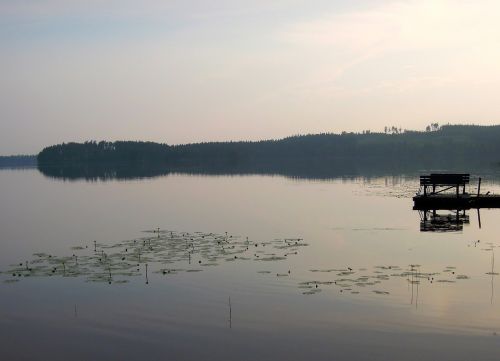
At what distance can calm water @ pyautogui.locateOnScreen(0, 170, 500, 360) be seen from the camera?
16.4 m

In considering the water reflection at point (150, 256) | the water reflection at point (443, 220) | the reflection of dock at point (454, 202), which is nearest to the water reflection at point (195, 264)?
the water reflection at point (150, 256)

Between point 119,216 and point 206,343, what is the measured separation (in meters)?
38.1

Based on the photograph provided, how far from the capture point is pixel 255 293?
22.0m

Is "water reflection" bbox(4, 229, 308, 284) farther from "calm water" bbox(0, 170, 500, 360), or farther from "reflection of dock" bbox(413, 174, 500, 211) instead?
"reflection of dock" bbox(413, 174, 500, 211)

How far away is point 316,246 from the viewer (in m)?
33.1

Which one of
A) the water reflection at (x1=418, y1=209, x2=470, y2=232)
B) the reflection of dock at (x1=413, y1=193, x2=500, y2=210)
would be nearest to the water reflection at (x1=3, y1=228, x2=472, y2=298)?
the water reflection at (x1=418, y1=209, x2=470, y2=232)

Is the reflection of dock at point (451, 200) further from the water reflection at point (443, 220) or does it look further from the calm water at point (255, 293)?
the calm water at point (255, 293)

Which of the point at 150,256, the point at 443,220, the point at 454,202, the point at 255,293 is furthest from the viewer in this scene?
the point at 454,202

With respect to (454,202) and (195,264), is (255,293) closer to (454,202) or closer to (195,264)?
(195,264)

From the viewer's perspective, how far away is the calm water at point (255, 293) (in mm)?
16375

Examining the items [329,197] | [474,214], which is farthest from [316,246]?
[329,197]

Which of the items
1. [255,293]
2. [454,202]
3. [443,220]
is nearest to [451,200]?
[454,202]

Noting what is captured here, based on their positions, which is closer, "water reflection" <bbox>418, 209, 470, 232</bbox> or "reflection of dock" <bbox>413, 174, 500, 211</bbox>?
"water reflection" <bbox>418, 209, 470, 232</bbox>

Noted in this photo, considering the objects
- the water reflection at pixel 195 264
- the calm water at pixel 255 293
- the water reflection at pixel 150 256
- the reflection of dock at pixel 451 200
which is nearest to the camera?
the calm water at pixel 255 293
